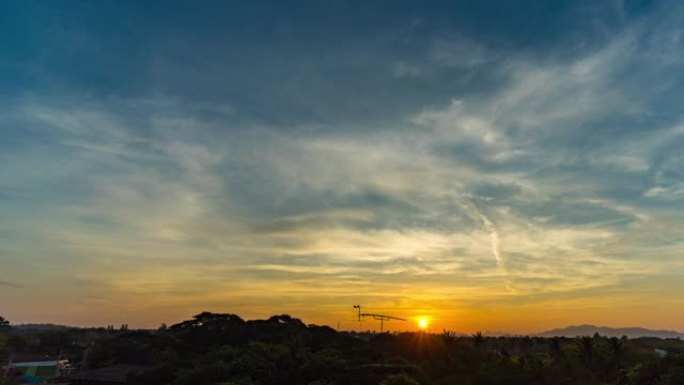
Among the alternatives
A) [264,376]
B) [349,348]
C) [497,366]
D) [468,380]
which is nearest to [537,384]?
[497,366]

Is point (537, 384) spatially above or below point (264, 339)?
below

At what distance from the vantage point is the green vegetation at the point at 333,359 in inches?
2589

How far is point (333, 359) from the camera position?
6931cm

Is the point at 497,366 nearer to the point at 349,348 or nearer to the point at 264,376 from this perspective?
the point at 349,348

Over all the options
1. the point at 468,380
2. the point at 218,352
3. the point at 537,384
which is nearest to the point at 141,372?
the point at 218,352

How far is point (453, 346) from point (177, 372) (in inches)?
1845

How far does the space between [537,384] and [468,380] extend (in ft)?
43.6

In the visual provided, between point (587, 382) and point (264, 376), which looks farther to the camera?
point (587, 382)

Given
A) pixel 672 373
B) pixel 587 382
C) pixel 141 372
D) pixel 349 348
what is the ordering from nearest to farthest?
pixel 672 373 < pixel 141 372 < pixel 587 382 < pixel 349 348

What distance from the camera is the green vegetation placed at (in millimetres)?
65750

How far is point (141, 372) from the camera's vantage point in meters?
72.1

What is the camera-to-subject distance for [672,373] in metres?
62.7

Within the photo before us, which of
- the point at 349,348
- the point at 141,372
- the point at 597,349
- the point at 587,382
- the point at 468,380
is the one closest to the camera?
the point at 468,380

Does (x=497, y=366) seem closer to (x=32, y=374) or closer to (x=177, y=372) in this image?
(x=177, y=372)
